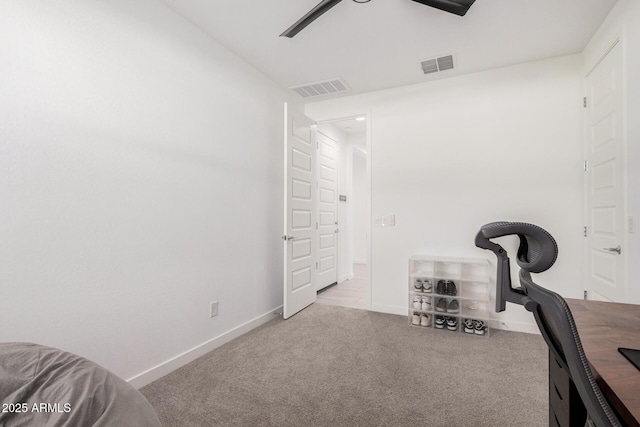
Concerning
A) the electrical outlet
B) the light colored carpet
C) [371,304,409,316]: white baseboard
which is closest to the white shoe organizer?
the light colored carpet

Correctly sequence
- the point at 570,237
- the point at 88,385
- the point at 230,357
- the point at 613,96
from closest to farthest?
1. the point at 88,385
2. the point at 613,96
3. the point at 230,357
4. the point at 570,237

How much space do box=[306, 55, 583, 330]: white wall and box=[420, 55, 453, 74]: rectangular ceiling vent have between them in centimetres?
25

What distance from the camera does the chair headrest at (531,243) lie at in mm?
709

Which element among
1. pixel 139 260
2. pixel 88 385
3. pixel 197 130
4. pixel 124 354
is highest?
pixel 197 130

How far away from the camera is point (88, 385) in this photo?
94 centimetres

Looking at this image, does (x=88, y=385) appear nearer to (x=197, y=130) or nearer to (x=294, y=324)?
(x=197, y=130)

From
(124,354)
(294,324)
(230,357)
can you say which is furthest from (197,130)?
(294,324)

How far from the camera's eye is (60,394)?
883 millimetres

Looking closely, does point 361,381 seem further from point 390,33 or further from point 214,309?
point 390,33

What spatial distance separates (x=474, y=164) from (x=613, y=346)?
8.89ft

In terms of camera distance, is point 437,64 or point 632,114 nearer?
point 632,114

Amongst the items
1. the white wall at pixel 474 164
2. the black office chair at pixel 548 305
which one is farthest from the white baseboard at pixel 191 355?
the black office chair at pixel 548 305

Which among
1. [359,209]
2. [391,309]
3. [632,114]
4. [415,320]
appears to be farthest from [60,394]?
[359,209]

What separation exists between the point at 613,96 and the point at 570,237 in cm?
129
